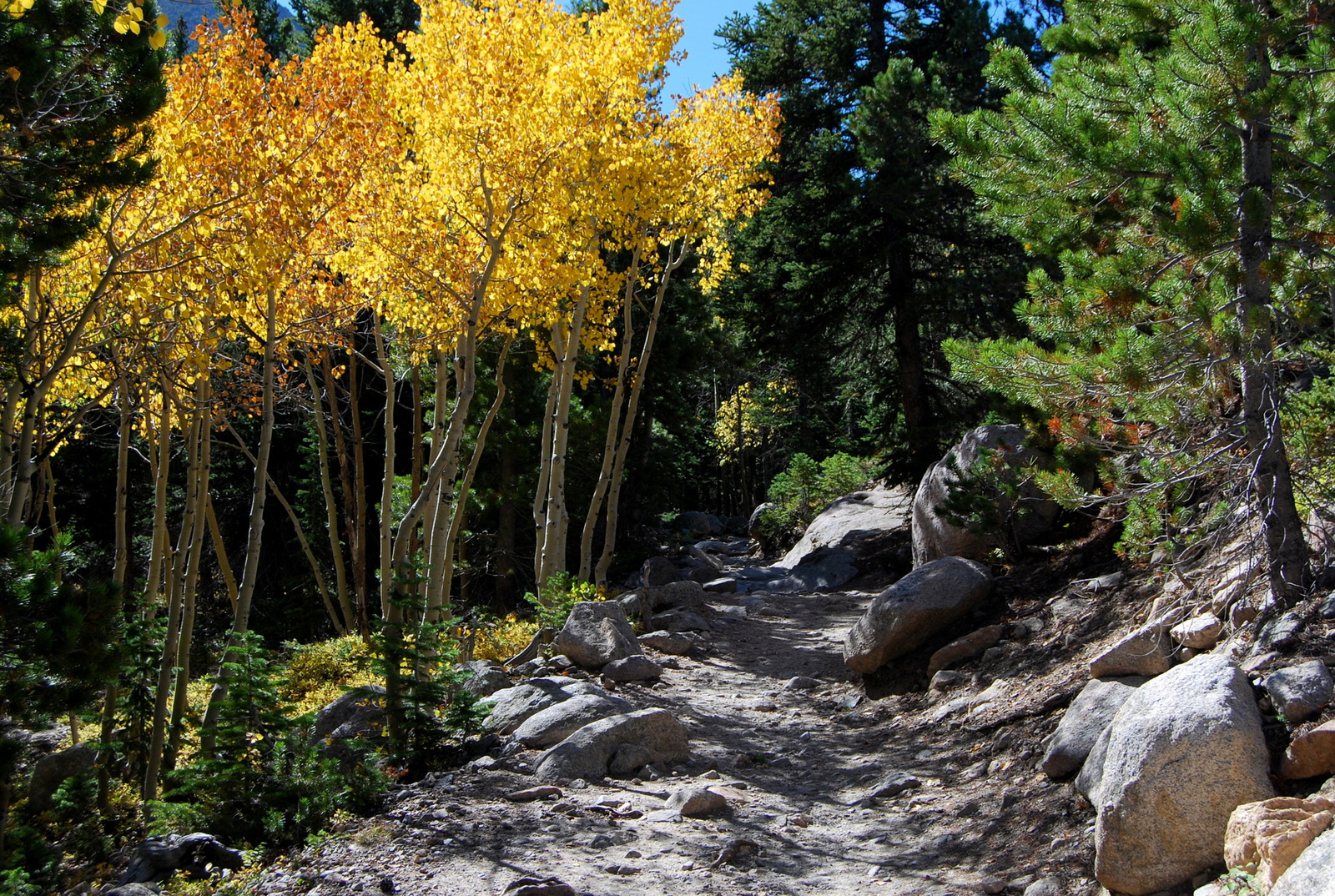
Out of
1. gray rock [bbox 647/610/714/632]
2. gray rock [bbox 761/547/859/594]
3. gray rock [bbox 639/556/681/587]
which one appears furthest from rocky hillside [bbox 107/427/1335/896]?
gray rock [bbox 761/547/859/594]

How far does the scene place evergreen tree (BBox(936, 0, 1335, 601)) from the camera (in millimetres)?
4441

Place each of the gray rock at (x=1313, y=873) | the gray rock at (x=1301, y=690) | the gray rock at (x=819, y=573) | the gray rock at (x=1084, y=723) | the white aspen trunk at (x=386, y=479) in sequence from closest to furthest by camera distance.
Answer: the gray rock at (x=1313, y=873) → the gray rock at (x=1301, y=690) → the gray rock at (x=1084, y=723) → the white aspen trunk at (x=386, y=479) → the gray rock at (x=819, y=573)

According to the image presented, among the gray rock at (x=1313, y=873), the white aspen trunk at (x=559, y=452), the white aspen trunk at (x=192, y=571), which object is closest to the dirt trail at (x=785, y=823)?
the gray rock at (x=1313, y=873)

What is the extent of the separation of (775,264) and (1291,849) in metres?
13.0

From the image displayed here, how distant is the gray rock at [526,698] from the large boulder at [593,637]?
1171 mm

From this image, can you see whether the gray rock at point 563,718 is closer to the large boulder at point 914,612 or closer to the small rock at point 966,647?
the large boulder at point 914,612

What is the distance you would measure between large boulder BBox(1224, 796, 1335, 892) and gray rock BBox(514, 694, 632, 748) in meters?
3.93

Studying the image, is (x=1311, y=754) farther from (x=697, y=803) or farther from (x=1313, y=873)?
(x=697, y=803)

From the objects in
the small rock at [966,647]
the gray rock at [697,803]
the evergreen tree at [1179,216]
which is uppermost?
the evergreen tree at [1179,216]

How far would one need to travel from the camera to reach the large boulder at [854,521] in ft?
52.3

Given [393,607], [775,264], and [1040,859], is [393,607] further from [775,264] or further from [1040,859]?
[775,264]

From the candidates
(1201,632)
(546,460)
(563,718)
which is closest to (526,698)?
(563,718)

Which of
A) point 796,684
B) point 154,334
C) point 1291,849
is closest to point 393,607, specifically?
point 154,334

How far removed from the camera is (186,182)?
251 inches
